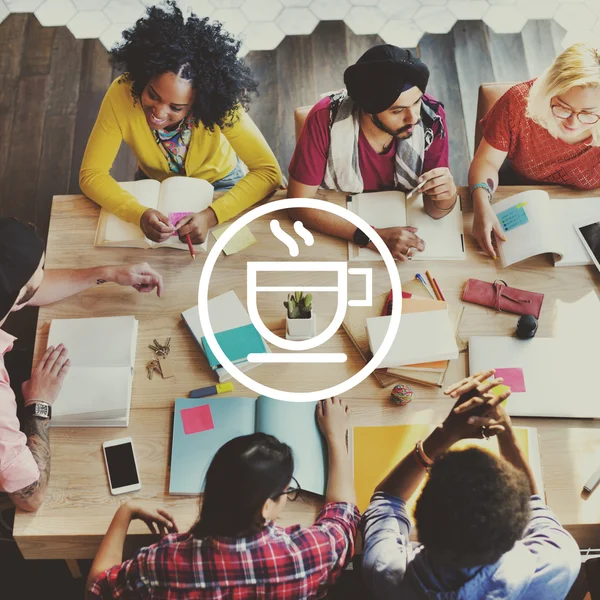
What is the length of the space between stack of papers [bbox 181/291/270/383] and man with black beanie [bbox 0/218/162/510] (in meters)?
0.18

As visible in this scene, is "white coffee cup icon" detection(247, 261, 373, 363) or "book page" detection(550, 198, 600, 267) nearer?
"white coffee cup icon" detection(247, 261, 373, 363)

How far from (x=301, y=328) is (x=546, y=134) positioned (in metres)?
1.02

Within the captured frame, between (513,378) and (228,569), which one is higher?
(513,378)

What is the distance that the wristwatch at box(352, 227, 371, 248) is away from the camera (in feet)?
6.19

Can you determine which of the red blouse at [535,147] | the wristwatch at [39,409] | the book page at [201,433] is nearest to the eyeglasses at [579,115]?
the red blouse at [535,147]

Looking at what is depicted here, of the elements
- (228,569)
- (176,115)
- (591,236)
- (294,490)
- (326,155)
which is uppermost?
(176,115)

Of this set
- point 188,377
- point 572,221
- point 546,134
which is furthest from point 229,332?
point 546,134

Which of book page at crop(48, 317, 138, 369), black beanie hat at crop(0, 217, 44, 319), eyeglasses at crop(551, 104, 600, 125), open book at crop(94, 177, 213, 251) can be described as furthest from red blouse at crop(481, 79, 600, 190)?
black beanie hat at crop(0, 217, 44, 319)

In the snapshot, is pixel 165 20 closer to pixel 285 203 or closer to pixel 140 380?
pixel 285 203

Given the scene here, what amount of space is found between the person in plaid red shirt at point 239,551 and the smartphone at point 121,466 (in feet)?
0.57

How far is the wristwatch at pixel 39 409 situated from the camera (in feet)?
5.24

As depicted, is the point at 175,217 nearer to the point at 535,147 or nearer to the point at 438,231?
the point at 438,231

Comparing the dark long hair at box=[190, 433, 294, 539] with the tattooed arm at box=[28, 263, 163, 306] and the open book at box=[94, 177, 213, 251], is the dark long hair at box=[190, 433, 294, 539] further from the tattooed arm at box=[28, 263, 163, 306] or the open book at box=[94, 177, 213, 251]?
the open book at box=[94, 177, 213, 251]

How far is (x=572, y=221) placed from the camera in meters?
1.92
